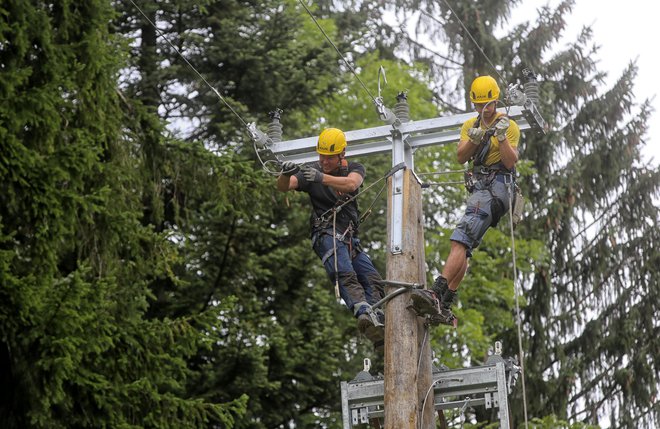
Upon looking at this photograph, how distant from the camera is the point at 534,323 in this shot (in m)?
23.2

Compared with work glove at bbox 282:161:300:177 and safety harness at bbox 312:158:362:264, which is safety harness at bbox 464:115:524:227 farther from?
work glove at bbox 282:161:300:177

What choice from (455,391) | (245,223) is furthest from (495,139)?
(245,223)

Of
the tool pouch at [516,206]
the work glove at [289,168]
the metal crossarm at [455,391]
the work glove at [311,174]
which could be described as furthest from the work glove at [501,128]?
the metal crossarm at [455,391]

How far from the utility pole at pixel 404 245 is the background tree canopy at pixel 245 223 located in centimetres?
363

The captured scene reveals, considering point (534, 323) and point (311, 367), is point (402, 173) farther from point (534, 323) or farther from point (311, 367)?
point (534, 323)

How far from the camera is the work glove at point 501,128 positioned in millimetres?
8664

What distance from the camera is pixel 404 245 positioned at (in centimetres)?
875

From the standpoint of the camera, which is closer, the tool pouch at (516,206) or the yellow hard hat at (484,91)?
the yellow hard hat at (484,91)

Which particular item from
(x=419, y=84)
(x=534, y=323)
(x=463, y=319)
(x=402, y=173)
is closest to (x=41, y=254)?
(x=402, y=173)

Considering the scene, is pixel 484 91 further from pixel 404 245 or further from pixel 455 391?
pixel 455 391

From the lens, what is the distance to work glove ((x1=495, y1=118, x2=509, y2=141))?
8.66m

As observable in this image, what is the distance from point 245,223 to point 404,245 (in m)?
7.94

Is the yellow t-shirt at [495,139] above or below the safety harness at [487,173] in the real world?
above

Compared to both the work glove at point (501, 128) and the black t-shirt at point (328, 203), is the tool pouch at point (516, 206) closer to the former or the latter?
the work glove at point (501, 128)
